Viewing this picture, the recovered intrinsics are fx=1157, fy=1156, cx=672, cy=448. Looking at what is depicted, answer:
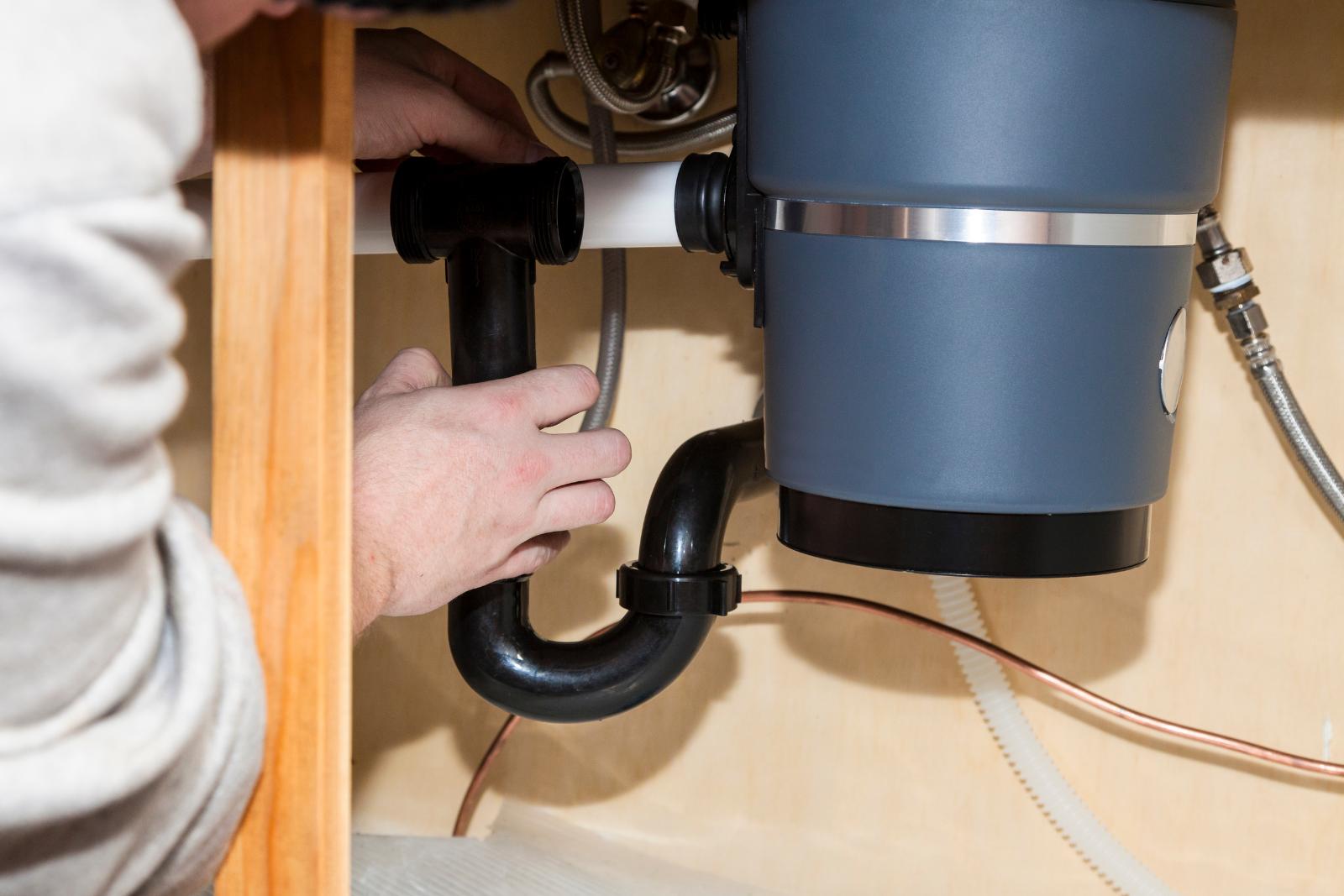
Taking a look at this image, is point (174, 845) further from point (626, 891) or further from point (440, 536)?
point (626, 891)

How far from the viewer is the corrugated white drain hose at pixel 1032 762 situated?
79 cm

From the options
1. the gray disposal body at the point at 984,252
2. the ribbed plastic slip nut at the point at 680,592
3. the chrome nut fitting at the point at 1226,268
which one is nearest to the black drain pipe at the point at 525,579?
the ribbed plastic slip nut at the point at 680,592

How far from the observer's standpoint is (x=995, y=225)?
46cm

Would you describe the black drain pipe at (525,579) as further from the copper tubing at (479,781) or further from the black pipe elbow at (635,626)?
the copper tubing at (479,781)

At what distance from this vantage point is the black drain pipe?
1.95 feet

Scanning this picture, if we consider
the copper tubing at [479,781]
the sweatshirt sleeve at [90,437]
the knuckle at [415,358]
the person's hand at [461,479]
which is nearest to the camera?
the sweatshirt sleeve at [90,437]

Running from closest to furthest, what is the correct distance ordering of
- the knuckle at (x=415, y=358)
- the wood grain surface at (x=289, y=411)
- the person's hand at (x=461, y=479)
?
the wood grain surface at (x=289, y=411)
the person's hand at (x=461, y=479)
the knuckle at (x=415, y=358)

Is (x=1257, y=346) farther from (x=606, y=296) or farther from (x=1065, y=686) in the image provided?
(x=606, y=296)

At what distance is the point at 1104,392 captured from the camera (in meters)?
0.48

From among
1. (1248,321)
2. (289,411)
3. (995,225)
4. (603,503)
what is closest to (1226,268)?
(1248,321)

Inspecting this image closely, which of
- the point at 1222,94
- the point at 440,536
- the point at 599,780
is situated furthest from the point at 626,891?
the point at 1222,94

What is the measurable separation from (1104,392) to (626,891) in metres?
0.54

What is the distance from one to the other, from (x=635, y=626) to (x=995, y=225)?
0.30 metres

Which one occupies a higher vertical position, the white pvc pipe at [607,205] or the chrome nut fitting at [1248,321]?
the white pvc pipe at [607,205]
